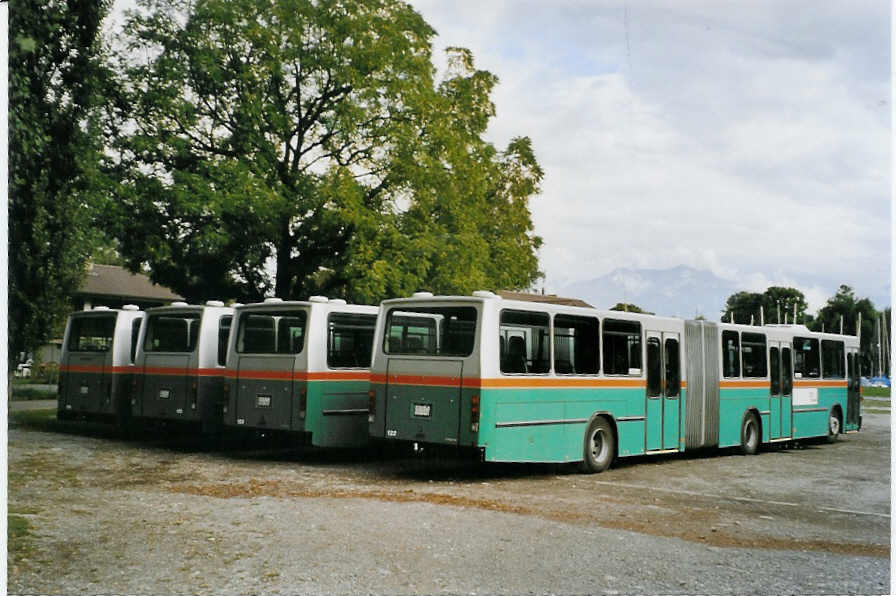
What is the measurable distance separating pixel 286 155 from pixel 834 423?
13.4m

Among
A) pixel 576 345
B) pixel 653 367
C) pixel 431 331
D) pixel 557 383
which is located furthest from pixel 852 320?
pixel 431 331

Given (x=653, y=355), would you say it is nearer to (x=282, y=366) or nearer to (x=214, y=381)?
(x=282, y=366)

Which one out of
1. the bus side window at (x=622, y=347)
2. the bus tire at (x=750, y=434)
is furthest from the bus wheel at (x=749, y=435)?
Answer: the bus side window at (x=622, y=347)

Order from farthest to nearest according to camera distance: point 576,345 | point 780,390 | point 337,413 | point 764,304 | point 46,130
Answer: point 764,304 < point 780,390 < point 337,413 < point 576,345 < point 46,130

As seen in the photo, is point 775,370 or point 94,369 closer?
point 94,369

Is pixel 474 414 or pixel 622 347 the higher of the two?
pixel 622 347

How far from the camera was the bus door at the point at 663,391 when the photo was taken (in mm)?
15695

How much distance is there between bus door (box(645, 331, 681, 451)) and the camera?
15.7 meters

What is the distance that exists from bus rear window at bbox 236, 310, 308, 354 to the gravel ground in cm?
171

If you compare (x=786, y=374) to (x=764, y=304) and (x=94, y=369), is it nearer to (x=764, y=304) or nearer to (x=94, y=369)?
(x=94, y=369)

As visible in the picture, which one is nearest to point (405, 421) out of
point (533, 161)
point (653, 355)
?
point (653, 355)

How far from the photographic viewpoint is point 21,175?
11.4 meters

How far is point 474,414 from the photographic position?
1270 cm

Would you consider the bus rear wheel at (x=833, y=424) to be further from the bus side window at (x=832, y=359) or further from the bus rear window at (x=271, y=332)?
the bus rear window at (x=271, y=332)
